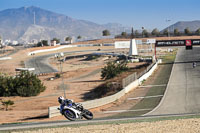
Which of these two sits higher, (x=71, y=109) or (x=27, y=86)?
(x=71, y=109)

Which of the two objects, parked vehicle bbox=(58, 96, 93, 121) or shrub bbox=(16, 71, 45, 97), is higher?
parked vehicle bbox=(58, 96, 93, 121)

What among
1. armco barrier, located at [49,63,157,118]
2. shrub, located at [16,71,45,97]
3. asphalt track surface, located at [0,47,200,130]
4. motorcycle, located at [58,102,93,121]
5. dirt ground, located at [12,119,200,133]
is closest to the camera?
dirt ground, located at [12,119,200,133]

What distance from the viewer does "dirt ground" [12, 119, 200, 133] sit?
13.3m

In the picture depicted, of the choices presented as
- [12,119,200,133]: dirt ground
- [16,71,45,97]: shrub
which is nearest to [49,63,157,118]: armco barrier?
[12,119,200,133]: dirt ground

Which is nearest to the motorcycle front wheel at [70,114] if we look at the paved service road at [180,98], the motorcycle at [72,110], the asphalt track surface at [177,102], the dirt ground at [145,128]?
the motorcycle at [72,110]

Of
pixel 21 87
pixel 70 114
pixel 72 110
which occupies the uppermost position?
pixel 72 110

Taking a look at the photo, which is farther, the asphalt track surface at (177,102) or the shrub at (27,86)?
the shrub at (27,86)

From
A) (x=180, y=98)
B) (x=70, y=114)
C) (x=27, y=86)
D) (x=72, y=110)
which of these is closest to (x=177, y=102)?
(x=180, y=98)

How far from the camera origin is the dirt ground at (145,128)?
13.3 m

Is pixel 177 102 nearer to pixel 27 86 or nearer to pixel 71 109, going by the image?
pixel 71 109

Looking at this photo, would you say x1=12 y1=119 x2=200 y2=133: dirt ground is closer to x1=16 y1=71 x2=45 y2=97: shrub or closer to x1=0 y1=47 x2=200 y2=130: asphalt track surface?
x1=0 y1=47 x2=200 y2=130: asphalt track surface

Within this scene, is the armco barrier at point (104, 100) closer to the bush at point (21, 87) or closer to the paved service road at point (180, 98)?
the paved service road at point (180, 98)

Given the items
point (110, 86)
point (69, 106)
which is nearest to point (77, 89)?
point (110, 86)

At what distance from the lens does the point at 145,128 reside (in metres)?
13.7
